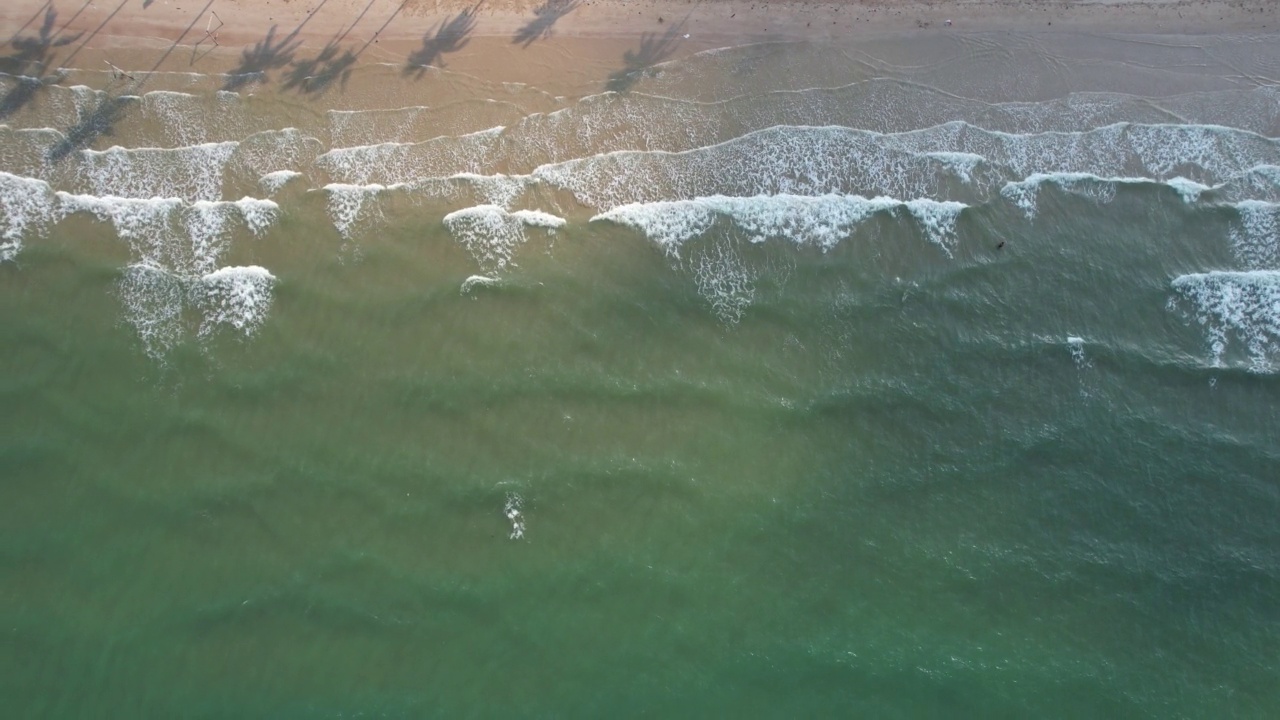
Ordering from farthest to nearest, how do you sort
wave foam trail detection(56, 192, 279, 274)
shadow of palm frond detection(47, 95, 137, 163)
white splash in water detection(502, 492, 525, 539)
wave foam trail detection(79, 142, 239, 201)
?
shadow of palm frond detection(47, 95, 137, 163)
wave foam trail detection(79, 142, 239, 201)
wave foam trail detection(56, 192, 279, 274)
white splash in water detection(502, 492, 525, 539)

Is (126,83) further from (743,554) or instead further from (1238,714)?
(1238,714)

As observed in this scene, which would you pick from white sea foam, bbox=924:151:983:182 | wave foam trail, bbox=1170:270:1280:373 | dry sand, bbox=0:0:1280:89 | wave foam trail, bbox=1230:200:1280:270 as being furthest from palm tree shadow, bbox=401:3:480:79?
wave foam trail, bbox=1230:200:1280:270

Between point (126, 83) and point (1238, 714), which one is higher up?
point (126, 83)

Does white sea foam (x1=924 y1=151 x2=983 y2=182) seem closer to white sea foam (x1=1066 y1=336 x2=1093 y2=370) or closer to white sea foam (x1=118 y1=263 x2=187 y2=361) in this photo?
white sea foam (x1=1066 y1=336 x2=1093 y2=370)

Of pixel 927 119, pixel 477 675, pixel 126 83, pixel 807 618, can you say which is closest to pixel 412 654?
pixel 477 675

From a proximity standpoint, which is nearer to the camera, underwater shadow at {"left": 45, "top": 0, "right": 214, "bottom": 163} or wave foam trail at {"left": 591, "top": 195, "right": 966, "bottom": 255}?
wave foam trail at {"left": 591, "top": 195, "right": 966, "bottom": 255}

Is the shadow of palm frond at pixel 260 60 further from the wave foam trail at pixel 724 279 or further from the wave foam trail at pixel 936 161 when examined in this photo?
the wave foam trail at pixel 724 279
